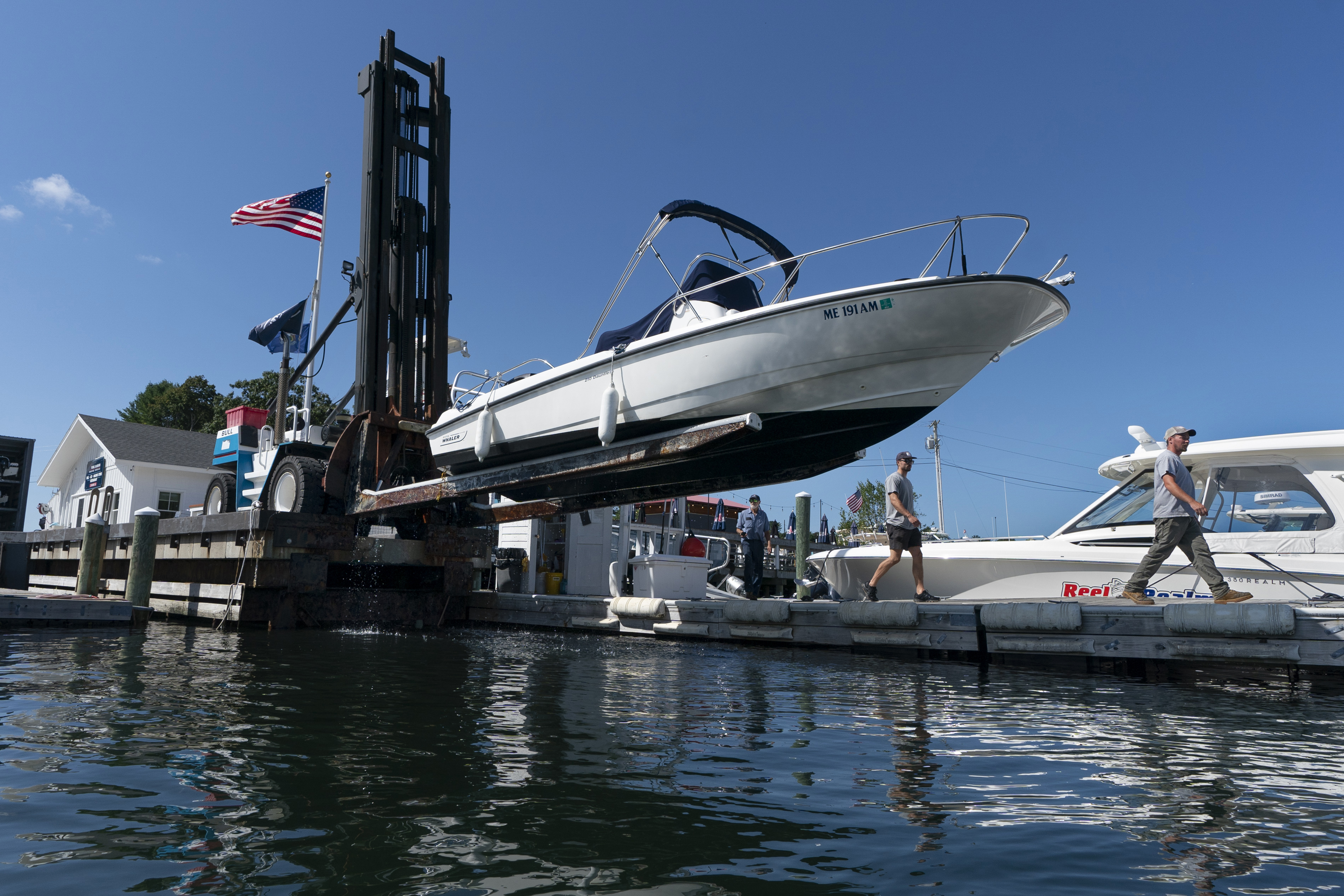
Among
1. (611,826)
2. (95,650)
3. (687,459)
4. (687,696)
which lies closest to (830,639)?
(687,459)

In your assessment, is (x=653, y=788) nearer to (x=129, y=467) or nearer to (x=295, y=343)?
(x=295, y=343)

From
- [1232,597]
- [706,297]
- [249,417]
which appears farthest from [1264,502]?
[249,417]

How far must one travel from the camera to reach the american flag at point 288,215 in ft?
49.9

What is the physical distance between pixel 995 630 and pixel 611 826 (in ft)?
17.4

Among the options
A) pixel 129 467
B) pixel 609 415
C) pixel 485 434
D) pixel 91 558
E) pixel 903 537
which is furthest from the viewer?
pixel 129 467

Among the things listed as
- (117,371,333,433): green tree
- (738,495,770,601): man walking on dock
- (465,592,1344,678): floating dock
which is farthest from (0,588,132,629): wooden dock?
(117,371,333,433): green tree

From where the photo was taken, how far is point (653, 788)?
2891 mm

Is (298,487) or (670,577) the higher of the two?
(298,487)

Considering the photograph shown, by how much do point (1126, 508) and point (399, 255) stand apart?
8324mm

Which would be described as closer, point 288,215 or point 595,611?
point 595,611

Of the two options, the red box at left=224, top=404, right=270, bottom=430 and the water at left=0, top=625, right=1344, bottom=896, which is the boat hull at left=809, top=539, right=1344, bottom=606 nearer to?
the water at left=0, top=625, right=1344, bottom=896

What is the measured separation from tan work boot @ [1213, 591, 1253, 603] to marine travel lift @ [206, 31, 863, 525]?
5.24m

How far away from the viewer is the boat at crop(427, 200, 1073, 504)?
19.5ft

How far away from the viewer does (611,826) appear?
245 centimetres
